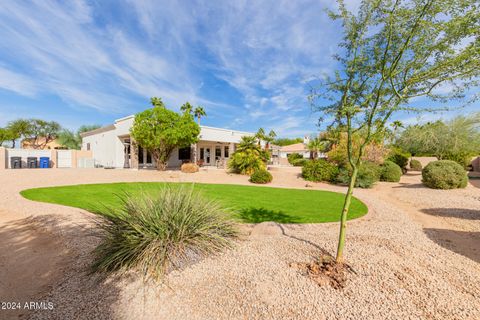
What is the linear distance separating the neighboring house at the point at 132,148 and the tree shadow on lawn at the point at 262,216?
16.5 meters

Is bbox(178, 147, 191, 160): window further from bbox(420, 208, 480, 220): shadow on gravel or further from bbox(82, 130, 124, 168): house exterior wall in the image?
bbox(420, 208, 480, 220): shadow on gravel

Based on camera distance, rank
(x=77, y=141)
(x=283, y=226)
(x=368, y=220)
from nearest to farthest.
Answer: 1. (x=283, y=226)
2. (x=368, y=220)
3. (x=77, y=141)

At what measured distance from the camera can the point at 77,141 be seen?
39.9 metres

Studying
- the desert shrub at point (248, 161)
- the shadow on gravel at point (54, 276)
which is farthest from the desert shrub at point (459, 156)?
the shadow on gravel at point (54, 276)

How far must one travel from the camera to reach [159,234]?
343 cm

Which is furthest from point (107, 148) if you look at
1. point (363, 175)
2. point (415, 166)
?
point (415, 166)

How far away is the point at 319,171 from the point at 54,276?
47.8 ft

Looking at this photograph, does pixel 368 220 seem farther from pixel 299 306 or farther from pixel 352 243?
pixel 299 306

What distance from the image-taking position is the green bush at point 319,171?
48.1 ft

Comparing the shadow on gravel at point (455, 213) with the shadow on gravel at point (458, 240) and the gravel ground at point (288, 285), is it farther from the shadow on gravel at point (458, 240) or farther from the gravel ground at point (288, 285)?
the gravel ground at point (288, 285)

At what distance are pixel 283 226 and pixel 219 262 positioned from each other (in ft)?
8.31

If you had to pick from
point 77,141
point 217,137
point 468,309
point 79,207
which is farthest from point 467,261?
point 77,141

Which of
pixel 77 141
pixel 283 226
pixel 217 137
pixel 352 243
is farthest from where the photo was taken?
pixel 77 141

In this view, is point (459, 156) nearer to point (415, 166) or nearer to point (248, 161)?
point (415, 166)
